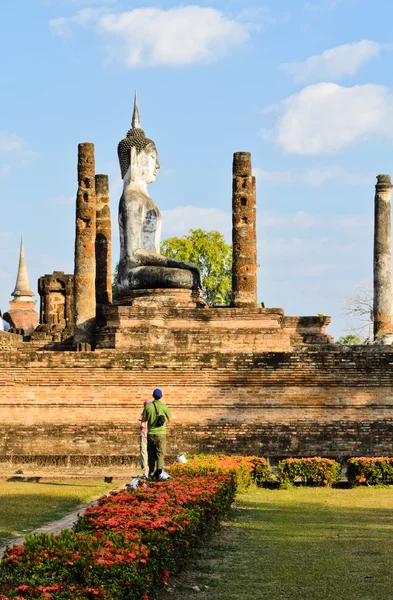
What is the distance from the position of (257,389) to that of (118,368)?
2.36 meters

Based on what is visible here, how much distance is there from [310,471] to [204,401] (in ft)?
9.32

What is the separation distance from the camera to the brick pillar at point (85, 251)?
2105cm

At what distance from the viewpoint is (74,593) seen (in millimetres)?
5938

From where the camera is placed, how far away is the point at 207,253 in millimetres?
50781

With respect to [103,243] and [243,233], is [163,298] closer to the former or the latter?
[243,233]

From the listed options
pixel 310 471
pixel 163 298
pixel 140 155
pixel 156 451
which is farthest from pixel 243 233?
pixel 156 451

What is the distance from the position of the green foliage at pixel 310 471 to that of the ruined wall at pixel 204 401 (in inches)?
70.8

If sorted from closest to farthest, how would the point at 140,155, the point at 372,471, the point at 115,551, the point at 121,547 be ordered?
the point at 115,551 < the point at 121,547 < the point at 372,471 < the point at 140,155

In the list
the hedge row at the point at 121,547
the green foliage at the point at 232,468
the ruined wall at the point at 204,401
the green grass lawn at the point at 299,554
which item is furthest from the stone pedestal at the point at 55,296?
the hedge row at the point at 121,547

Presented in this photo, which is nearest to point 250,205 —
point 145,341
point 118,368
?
point 145,341

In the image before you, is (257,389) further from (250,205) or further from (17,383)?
(250,205)

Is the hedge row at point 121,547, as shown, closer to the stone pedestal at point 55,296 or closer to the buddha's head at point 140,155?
the buddha's head at point 140,155

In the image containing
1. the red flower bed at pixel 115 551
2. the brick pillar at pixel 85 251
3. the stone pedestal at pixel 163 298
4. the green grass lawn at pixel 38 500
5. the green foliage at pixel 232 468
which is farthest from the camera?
the brick pillar at pixel 85 251

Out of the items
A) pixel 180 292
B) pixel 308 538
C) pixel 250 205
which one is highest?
pixel 250 205
